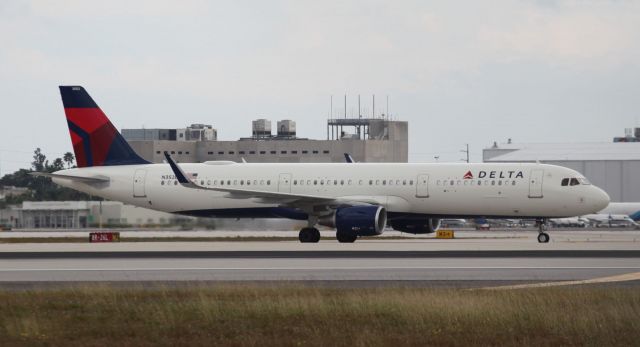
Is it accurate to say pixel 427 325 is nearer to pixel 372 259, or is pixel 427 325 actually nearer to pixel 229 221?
pixel 372 259

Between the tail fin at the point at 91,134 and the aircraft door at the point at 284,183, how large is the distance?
27.7 ft

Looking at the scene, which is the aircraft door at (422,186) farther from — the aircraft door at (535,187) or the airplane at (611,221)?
the airplane at (611,221)

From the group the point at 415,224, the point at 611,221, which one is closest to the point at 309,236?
the point at 415,224

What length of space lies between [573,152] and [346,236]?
10626 cm

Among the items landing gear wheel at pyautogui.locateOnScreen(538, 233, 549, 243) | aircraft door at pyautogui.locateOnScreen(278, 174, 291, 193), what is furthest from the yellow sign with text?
aircraft door at pyautogui.locateOnScreen(278, 174, 291, 193)

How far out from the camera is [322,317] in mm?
20359

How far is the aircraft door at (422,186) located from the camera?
53.6 meters

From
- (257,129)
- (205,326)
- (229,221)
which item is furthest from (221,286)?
(257,129)

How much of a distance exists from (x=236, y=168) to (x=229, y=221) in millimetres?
9416

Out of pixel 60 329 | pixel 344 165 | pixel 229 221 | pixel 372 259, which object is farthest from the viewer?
pixel 229 221

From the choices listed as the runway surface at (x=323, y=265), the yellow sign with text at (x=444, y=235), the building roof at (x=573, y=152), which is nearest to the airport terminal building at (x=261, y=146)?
the building roof at (x=573, y=152)

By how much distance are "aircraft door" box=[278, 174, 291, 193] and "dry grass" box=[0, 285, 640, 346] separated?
31369mm

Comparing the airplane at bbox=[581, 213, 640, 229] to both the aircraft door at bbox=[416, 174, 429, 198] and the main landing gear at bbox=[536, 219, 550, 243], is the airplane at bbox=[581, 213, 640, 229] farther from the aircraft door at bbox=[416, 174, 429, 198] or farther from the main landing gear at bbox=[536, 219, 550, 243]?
the aircraft door at bbox=[416, 174, 429, 198]

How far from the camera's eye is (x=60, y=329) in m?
19.2
